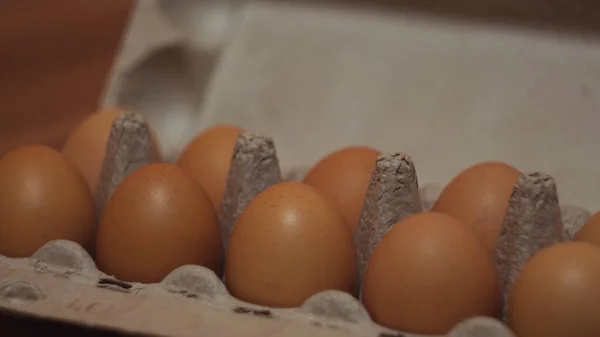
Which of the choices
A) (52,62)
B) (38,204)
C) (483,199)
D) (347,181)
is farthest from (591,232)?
(52,62)

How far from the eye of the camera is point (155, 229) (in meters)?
0.80

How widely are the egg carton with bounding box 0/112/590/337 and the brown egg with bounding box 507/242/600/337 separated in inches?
1.3

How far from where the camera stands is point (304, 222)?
0.76 meters

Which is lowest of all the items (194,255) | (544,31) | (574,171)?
(194,255)

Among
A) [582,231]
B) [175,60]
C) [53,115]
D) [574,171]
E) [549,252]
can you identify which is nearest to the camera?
[549,252]

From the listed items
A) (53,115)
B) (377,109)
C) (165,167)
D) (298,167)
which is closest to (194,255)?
(165,167)

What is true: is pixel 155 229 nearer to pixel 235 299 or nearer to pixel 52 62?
pixel 235 299

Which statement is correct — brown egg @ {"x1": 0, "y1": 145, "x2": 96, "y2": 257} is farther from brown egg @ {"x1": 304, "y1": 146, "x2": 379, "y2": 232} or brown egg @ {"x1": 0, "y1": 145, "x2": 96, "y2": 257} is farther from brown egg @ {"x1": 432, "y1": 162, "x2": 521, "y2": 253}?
brown egg @ {"x1": 432, "y1": 162, "x2": 521, "y2": 253}

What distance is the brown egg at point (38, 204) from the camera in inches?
33.2

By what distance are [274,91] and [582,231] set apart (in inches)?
21.4

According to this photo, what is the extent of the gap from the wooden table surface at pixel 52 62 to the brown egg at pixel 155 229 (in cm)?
67

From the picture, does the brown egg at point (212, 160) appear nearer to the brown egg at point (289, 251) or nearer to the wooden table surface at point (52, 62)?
the brown egg at point (289, 251)

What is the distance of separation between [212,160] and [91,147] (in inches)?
6.1

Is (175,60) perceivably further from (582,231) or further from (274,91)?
(582,231)
